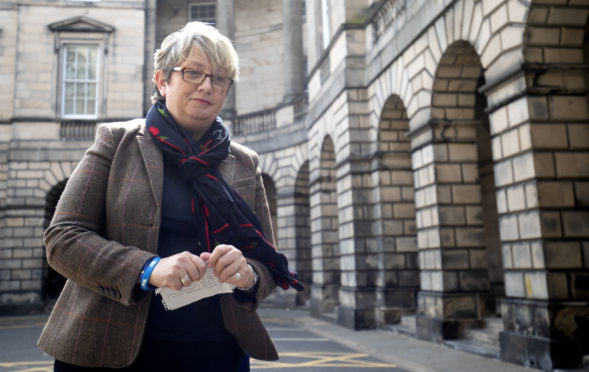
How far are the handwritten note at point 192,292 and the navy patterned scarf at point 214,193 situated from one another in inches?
5.7

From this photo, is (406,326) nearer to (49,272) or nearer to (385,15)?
(385,15)

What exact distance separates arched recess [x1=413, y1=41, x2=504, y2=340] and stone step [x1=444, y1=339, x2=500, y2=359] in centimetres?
30

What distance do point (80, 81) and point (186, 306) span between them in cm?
2126

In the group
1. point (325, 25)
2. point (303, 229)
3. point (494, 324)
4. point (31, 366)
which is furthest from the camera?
point (303, 229)

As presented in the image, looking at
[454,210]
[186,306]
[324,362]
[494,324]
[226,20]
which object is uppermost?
[226,20]

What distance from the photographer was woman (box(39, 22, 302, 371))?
148cm

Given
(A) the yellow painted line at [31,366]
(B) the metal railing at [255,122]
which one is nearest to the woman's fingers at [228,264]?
(A) the yellow painted line at [31,366]

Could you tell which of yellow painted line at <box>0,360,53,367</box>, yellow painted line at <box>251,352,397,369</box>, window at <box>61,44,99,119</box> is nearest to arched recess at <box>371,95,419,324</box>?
yellow painted line at <box>251,352,397,369</box>

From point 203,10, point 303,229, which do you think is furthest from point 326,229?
point 203,10

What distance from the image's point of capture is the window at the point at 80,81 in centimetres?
2075

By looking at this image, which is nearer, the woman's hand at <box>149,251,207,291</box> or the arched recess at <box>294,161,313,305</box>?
the woman's hand at <box>149,251,207,291</box>

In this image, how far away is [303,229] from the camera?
62.5 ft

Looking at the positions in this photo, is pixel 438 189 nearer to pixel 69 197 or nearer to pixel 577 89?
pixel 577 89

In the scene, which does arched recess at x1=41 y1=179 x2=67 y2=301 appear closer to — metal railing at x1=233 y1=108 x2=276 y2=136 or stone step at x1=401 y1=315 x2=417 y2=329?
metal railing at x1=233 y1=108 x2=276 y2=136
